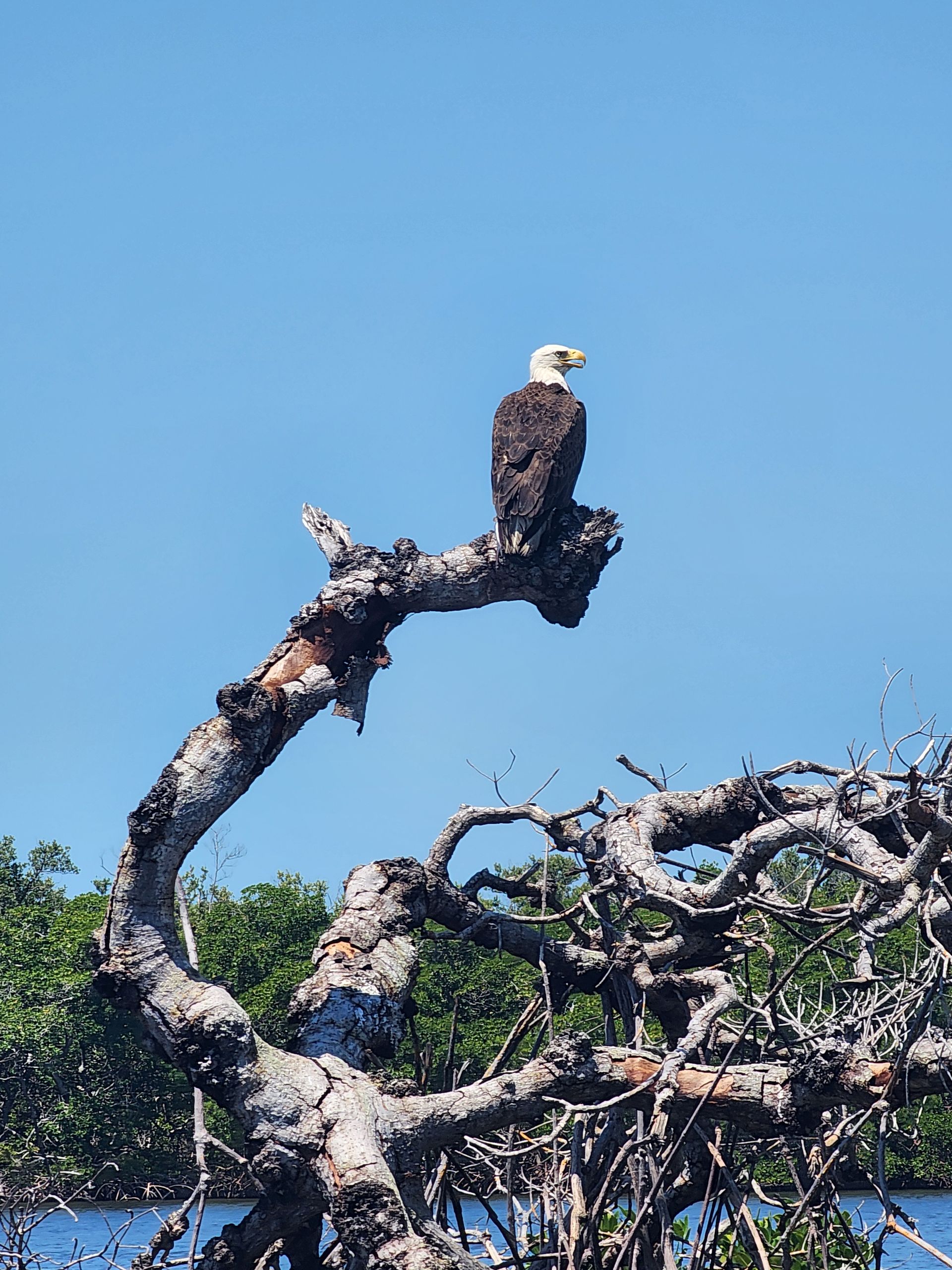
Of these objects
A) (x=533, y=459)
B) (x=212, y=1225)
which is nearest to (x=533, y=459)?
(x=533, y=459)

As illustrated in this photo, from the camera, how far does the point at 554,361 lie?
8.40 meters

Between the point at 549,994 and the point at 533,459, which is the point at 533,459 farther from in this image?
the point at 549,994

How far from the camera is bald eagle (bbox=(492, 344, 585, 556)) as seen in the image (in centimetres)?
537

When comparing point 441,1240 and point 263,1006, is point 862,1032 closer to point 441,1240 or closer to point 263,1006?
point 441,1240

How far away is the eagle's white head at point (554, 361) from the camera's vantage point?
329 inches

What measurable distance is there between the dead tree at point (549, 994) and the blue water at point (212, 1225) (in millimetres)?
8448

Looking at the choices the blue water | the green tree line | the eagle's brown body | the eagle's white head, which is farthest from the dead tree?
the green tree line

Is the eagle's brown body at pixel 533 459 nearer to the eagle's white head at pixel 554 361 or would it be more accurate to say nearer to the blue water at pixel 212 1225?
the eagle's white head at pixel 554 361

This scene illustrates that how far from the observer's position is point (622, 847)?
195 inches

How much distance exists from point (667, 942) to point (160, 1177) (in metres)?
15.7

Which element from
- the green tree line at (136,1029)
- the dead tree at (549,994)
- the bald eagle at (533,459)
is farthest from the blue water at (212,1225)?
the bald eagle at (533,459)

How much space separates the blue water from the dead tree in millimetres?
8448

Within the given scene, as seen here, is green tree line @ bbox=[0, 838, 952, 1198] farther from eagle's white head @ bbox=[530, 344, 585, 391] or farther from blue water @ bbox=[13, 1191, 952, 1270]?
eagle's white head @ bbox=[530, 344, 585, 391]

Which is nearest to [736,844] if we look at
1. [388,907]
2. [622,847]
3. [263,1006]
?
[622,847]
